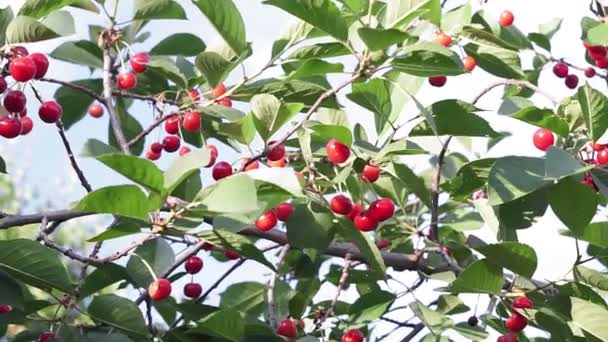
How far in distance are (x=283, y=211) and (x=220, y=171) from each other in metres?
0.14

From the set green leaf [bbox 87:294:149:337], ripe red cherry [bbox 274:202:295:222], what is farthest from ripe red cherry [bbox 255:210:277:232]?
green leaf [bbox 87:294:149:337]

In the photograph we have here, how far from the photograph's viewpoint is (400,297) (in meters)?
2.21

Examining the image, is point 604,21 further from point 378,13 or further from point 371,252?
point 371,252

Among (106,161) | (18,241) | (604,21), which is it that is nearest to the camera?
(106,161)

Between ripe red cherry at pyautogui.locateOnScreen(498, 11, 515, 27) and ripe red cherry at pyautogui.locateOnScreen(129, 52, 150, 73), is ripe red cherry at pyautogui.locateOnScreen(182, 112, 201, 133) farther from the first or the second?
ripe red cherry at pyautogui.locateOnScreen(498, 11, 515, 27)

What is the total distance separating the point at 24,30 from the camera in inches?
67.9

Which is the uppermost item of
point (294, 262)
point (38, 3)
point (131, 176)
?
point (38, 3)

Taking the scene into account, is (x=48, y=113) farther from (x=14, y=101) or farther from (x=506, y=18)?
(x=506, y=18)

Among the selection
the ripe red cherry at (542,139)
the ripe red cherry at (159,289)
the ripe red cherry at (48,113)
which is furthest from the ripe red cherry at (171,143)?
the ripe red cherry at (542,139)

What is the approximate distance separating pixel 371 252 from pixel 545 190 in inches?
15.3

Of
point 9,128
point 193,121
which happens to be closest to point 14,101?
point 9,128

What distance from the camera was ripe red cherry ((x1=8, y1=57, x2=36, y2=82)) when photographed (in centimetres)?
169

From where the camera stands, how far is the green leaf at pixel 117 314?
179 centimetres

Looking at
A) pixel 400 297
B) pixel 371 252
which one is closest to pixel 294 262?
pixel 400 297
